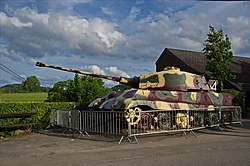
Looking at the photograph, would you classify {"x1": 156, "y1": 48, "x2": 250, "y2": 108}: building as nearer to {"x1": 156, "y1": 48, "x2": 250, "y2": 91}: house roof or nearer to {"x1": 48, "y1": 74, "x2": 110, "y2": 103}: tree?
{"x1": 156, "y1": 48, "x2": 250, "y2": 91}: house roof

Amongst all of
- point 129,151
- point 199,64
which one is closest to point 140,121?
point 129,151

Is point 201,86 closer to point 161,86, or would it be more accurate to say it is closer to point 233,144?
point 161,86

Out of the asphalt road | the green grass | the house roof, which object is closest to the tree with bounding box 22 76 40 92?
the green grass

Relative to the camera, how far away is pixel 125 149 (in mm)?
9227

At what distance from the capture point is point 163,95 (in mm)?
12906

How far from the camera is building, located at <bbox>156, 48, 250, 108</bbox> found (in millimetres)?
29659

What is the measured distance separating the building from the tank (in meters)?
14.2

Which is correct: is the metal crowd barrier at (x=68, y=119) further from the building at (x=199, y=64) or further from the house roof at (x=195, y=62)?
the house roof at (x=195, y=62)

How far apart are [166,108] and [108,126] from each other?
2.58 meters

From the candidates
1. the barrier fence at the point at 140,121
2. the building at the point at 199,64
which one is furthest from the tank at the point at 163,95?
the building at the point at 199,64

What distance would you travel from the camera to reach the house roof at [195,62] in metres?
32.0

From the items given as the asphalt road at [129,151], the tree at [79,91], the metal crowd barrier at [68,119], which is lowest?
the asphalt road at [129,151]

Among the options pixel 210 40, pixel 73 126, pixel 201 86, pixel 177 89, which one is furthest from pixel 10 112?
pixel 210 40

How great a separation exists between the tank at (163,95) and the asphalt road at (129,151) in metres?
1.29
